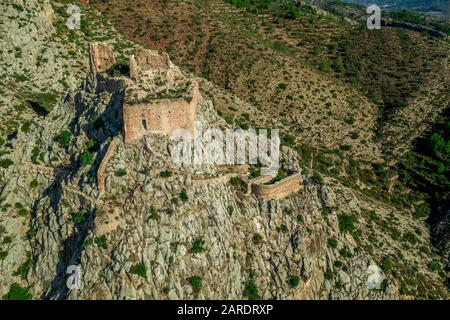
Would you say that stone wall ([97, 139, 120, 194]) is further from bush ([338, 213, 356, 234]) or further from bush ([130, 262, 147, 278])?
bush ([338, 213, 356, 234])

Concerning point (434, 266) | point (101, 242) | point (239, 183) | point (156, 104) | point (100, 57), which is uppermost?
point (100, 57)

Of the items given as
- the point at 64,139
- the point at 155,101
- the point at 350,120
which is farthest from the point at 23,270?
the point at 350,120

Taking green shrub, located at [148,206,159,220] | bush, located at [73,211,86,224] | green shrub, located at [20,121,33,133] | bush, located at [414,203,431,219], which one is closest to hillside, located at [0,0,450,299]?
green shrub, located at [148,206,159,220]

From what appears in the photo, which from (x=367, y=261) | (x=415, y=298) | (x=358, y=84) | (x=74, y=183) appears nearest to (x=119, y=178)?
(x=74, y=183)

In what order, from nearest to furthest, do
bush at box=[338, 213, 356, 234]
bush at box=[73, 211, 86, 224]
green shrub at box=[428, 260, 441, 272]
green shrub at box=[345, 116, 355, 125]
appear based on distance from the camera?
bush at box=[73, 211, 86, 224]
bush at box=[338, 213, 356, 234]
green shrub at box=[428, 260, 441, 272]
green shrub at box=[345, 116, 355, 125]

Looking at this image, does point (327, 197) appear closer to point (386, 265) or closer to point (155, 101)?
point (386, 265)

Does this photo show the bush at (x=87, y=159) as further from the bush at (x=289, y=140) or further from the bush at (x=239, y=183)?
the bush at (x=289, y=140)

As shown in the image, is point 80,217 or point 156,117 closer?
point 80,217

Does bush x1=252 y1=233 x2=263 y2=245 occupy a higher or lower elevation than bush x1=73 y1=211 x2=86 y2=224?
lower
